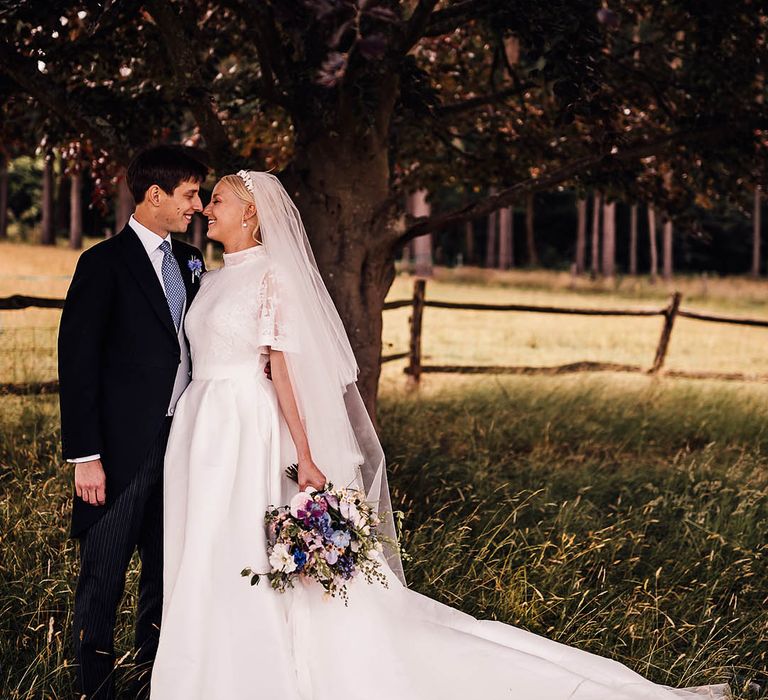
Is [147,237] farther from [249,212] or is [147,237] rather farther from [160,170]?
[249,212]

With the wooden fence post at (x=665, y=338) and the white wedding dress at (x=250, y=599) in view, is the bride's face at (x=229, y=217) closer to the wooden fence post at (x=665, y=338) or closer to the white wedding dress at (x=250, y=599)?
the white wedding dress at (x=250, y=599)

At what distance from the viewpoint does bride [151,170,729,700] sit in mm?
3246

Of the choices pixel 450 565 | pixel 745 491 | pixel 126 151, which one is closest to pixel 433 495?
pixel 450 565

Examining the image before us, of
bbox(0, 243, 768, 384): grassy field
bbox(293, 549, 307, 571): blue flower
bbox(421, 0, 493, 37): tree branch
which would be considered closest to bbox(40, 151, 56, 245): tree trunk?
bbox(0, 243, 768, 384): grassy field

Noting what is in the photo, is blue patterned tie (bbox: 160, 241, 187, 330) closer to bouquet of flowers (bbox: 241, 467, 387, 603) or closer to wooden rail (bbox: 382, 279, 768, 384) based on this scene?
bouquet of flowers (bbox: 241, 467, 387, 603)

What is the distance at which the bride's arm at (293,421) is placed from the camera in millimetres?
3334

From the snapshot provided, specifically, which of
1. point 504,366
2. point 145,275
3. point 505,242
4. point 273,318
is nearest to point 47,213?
point 505,242

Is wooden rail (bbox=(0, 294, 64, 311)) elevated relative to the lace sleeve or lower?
lower

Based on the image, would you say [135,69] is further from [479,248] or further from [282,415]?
[479,248]

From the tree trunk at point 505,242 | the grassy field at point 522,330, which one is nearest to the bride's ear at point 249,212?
the grassy field at point 522,330

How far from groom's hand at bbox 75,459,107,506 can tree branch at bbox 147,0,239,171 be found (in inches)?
92.1

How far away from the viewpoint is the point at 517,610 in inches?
166

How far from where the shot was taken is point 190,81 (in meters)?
4.89

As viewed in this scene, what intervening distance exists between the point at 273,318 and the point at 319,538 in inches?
32.1
